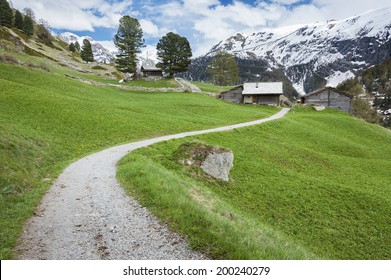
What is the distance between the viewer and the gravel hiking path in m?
7.88

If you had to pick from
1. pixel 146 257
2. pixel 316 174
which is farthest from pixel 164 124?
pixel 146 257

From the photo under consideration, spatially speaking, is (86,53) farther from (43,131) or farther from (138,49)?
(43,131)

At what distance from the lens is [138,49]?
8581cm

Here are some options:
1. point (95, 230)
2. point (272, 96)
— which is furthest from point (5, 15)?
point (95, 230)

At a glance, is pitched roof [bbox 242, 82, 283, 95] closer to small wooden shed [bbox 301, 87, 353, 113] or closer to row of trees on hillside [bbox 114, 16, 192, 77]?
small wooden shed [bbox 301, 87, 353, 113]

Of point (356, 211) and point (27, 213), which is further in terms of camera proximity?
point (356, 211)

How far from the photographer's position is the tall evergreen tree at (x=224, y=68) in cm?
11569

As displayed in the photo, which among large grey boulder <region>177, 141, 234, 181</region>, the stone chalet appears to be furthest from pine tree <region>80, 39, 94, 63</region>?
large grey boulder <region>177, 141, 234, 181</region>

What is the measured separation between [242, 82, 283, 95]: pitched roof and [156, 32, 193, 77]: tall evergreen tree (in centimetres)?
2428

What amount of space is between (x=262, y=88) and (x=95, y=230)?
78.2 meters

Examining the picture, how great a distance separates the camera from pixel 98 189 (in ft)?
44.7

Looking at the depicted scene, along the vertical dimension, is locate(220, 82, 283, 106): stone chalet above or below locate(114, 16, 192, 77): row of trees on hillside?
below
